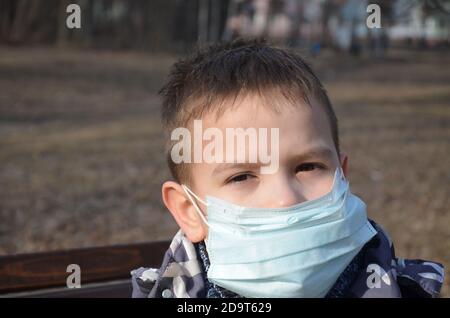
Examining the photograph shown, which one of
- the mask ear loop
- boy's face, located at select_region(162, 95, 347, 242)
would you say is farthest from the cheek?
the mask ear loop

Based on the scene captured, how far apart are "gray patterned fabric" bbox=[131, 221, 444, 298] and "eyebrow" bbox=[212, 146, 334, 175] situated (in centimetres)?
27

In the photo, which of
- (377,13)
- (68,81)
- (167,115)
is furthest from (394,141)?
(68,81)

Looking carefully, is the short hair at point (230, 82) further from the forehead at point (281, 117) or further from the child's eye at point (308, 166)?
the child's eye at point (308, 166)

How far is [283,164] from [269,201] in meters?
0.09

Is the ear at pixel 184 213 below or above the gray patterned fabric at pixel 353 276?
above

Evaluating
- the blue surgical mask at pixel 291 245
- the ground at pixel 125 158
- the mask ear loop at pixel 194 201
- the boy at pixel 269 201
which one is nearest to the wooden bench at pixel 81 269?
the boy at pixel 269 201

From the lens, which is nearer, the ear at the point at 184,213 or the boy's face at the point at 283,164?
the boy's face at the point at 283,164

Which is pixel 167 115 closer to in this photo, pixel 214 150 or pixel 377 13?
pixel 214 150

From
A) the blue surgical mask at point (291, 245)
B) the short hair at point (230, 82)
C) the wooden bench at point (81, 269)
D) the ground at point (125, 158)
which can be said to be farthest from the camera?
the ground at point (125, 158)

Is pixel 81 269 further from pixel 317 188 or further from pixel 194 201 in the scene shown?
pixel 317 188

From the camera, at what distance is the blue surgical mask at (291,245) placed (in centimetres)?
150

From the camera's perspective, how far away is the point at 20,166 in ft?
25.3

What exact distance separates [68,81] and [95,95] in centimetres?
178

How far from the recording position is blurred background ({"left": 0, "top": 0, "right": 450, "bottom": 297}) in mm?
5461
